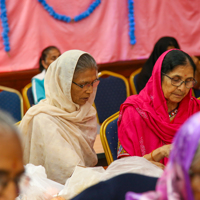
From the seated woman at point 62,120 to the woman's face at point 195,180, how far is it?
3.92 feet

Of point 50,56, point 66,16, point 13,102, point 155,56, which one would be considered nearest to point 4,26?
point 50,56

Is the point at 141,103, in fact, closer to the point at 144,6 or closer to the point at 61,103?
the point at 61,103

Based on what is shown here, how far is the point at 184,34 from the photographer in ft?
14.0

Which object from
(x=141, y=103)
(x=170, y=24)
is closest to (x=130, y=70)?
(x=170, y=24)

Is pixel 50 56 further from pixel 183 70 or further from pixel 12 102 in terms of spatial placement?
pixel 183 70

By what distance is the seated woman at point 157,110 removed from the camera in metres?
1.66

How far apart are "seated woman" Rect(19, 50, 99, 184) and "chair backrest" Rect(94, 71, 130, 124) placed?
1.33 m

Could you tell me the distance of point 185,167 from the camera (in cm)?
45

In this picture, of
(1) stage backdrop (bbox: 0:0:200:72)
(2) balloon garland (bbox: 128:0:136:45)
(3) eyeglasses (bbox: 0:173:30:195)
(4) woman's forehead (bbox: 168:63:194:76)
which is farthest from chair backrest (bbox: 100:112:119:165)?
(2) balloon garland (bbox: 128:0:136:45)

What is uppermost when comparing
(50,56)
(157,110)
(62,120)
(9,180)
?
(9,180)

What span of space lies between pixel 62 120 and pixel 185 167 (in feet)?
4.52

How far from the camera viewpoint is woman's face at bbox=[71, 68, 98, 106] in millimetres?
1749

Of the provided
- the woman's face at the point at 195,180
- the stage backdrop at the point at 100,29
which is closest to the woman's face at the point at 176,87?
the woman's face at the point at 195,180

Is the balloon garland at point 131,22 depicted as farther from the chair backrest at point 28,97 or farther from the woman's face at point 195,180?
the woman's face at point 195,180
